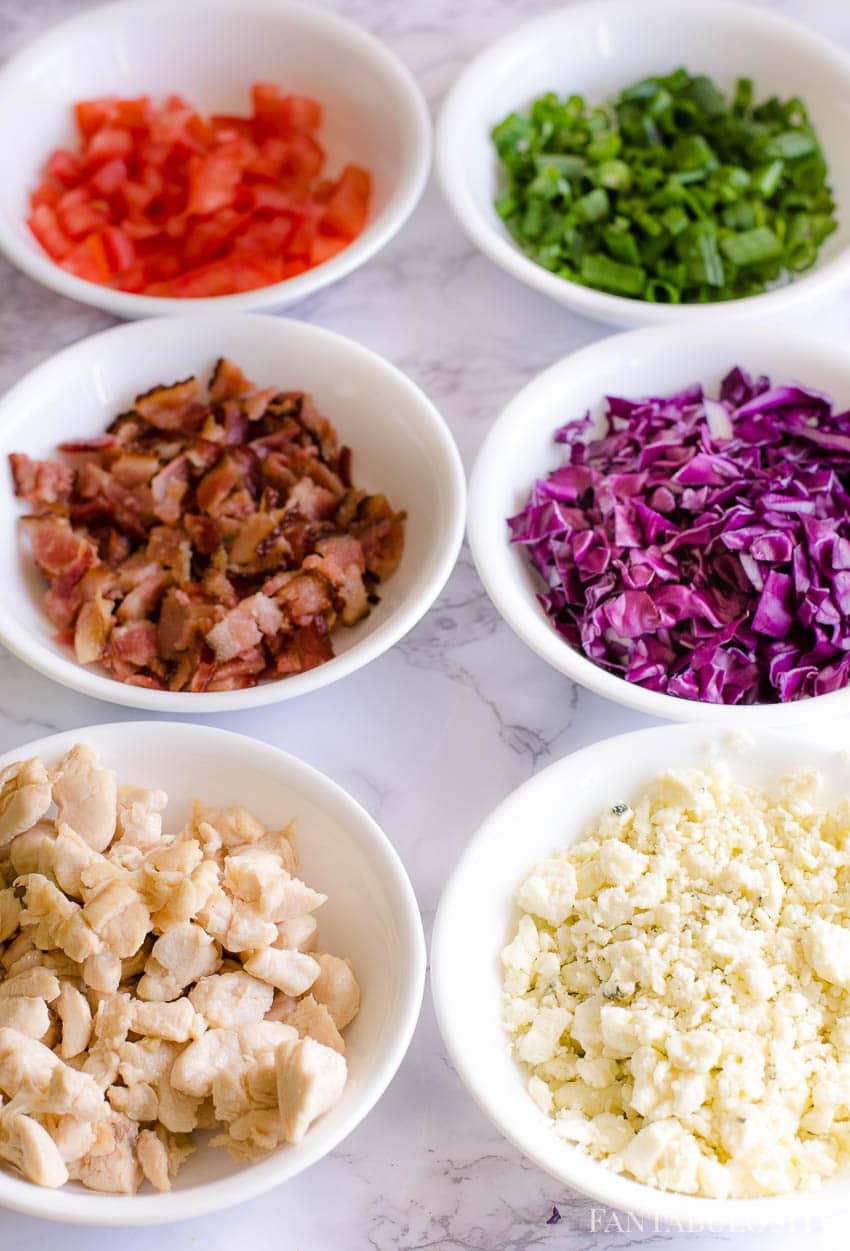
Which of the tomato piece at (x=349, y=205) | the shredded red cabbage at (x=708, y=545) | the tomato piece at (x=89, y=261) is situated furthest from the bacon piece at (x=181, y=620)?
the tomato piece at (x=349, y=205)

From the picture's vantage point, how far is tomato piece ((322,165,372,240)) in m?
2.28

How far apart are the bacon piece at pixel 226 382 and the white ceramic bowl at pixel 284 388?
0.03 meters

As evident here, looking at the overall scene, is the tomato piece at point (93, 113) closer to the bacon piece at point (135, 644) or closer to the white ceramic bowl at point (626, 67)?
the white ceramic bowl at point (626, 67)

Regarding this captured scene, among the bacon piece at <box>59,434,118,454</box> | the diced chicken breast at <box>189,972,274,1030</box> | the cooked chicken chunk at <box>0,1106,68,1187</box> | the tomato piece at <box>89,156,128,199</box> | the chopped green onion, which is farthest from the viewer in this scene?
the tomato piece at <box>89,156,128,199</box>

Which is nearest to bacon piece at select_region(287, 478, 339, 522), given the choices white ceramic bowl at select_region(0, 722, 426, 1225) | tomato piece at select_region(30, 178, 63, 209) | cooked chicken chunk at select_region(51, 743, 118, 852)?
white ceramic bowl at select_region(0, 722, 426, 1225)

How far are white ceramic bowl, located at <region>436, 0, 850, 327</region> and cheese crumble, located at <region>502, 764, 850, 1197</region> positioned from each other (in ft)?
3.43

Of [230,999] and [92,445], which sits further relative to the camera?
[92,445]

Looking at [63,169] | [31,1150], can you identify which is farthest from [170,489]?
[31,1150]

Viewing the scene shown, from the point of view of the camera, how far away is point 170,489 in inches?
77.4

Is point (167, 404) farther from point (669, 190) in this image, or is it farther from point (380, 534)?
point (669, 190)

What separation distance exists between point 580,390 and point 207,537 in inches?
25.6

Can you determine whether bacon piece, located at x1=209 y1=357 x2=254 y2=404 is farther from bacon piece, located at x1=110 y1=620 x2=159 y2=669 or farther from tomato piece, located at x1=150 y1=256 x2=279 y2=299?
bacon piece, located at x1=110 y1=620 x2=159 y2=669

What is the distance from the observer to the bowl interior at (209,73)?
7.70ft

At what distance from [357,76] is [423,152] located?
0.29 meters
